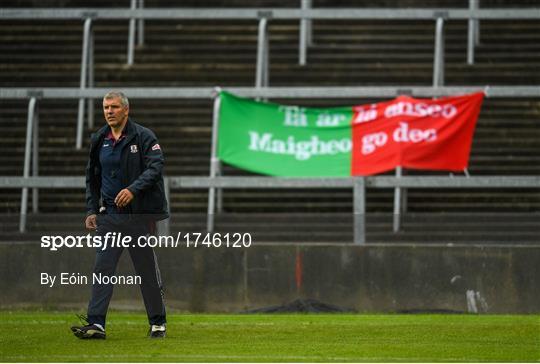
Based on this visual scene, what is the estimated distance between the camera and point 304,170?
18.9 metres

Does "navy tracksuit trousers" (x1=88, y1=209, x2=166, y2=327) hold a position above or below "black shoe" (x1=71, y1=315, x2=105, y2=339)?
above

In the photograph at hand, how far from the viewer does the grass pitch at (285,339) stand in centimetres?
1052

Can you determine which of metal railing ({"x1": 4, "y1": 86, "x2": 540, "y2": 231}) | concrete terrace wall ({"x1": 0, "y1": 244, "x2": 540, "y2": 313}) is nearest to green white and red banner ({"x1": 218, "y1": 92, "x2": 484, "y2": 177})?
metal railing ({"x1": 4, "y1": 86, "x2": 540, "y2": 231})

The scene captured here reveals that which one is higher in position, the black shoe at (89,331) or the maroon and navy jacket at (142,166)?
the maroon and navy jacket at (142,166)

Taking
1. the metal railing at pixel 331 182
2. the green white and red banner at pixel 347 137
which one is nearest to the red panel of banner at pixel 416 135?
the green white and red banner at pixel 347 137

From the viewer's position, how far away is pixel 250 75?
22.8 metres

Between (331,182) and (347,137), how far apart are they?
2.05 metres

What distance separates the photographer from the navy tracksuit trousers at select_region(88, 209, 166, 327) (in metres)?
12.0

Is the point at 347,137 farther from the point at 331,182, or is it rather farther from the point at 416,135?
the point at 331,182

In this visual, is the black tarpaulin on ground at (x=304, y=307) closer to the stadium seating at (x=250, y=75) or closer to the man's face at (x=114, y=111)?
the stadium seating at (x=250, y=75)

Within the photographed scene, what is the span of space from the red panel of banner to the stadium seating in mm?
1152

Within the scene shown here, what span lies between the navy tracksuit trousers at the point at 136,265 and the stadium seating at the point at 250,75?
6877 mm

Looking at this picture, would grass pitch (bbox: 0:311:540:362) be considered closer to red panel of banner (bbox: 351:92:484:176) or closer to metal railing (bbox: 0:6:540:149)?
red panel of banner (bbox: 351:92:484:176)

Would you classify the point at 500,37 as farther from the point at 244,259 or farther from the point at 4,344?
the point at 4,344
